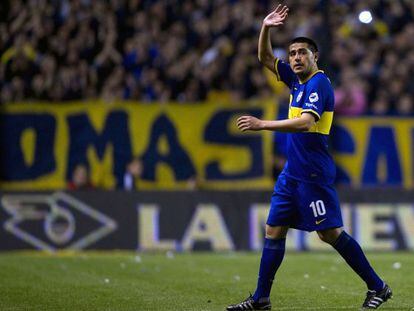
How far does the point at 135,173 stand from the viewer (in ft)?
54.8

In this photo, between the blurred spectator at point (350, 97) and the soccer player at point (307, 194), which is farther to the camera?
the blurred spectator at point (350, 97)

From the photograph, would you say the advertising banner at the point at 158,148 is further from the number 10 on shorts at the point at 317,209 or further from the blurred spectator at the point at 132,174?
the number 10 on shorts at the point at 317,209

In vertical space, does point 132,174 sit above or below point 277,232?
above

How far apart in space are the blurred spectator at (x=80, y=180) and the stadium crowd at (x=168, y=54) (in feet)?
4.27

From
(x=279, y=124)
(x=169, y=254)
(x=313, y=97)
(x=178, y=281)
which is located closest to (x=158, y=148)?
(x=169, y=254)

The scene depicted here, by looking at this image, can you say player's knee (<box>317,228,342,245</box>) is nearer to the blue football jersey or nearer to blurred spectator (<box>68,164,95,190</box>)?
the blue football jersey

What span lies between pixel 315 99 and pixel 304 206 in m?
0.93

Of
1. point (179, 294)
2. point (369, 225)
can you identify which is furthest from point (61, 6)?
point (179, 294)

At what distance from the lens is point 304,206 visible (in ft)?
27.5

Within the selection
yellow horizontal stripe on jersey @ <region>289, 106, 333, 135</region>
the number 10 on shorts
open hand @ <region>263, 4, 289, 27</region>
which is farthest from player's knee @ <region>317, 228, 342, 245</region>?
open hand @ <region>263, 4, 289, 27</region>

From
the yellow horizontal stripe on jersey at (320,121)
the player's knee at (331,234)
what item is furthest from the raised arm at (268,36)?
the player's knee at (331,234)

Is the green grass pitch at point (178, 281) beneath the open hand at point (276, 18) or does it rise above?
beneath

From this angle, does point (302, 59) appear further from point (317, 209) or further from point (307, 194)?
point (317, 209)

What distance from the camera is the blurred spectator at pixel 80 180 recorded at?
1647 centimetres
